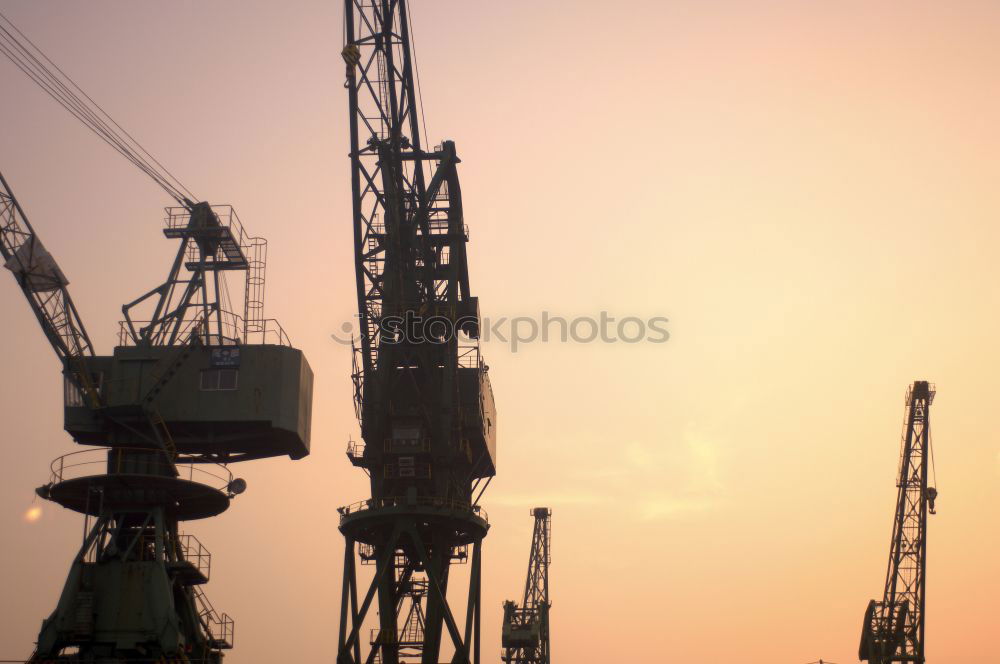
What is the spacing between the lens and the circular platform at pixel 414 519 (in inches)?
2793

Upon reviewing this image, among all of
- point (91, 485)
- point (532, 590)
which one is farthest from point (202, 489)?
point (532, 590)

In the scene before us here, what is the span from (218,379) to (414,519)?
13448mm

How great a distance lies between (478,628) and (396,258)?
2095cm

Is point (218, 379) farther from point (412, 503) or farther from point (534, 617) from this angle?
point (534, 617)

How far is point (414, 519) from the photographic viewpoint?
7125 centimetres

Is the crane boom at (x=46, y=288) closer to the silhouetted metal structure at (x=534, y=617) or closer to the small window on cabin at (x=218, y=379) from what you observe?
the small window on cabin at (x=218, y=379)

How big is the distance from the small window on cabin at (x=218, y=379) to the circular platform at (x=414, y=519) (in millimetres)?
11399

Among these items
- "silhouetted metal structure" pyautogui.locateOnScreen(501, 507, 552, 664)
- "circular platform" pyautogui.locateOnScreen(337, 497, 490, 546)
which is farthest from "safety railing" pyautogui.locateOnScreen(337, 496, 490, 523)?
"silhouetted metal structure" pyautogui.locateOnScreen(501, 507, 552, 664)

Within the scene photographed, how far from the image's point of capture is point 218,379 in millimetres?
65125

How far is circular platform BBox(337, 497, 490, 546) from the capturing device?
70938 millimetres

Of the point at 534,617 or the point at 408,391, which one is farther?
the point at 534,617

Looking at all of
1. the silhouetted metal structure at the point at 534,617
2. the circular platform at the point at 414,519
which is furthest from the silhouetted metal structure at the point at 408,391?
the silhouetted metal structure at the point at 534,617

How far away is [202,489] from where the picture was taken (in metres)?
63.3

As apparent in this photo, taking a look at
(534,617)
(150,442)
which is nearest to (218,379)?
(150,442)
